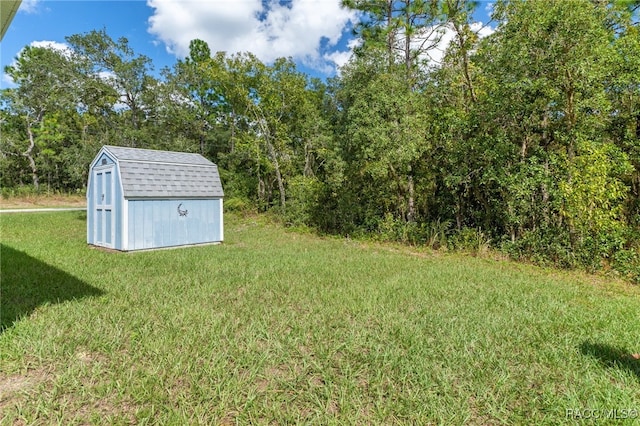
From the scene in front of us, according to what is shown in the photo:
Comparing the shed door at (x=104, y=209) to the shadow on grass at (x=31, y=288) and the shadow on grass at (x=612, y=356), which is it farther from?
the shadow on grass at (x=612, y=356)

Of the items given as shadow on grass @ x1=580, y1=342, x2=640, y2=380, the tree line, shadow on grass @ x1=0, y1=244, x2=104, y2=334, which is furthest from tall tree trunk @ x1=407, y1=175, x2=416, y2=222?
shadow on grass @ x1=0, y1=244, x2=104, y2=334

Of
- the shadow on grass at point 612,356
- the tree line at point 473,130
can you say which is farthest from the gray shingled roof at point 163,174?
the shadow on grass at point 612,356

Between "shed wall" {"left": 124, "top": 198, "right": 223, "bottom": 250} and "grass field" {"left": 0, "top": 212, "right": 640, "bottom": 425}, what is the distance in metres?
1.94

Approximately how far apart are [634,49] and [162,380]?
7.96 meters

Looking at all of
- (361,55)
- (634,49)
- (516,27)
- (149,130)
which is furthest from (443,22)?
(149,130)

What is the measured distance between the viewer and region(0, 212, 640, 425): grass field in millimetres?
1966

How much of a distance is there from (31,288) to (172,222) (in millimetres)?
3585

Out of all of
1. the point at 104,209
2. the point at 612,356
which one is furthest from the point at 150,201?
the point at 612,356

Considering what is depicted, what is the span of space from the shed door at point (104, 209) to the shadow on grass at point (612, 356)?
7989mm

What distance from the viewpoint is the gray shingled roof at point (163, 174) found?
276 inches

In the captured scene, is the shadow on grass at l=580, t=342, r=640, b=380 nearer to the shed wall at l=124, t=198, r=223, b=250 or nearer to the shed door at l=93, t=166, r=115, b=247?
the shed wall at l=124, t=198, r=223, b=250

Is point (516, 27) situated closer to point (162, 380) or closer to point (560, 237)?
point (560, 237)

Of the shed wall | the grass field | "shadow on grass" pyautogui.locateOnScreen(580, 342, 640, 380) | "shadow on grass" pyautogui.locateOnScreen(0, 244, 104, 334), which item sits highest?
the shed wall

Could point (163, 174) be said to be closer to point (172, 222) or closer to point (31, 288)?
point (172, 222)
